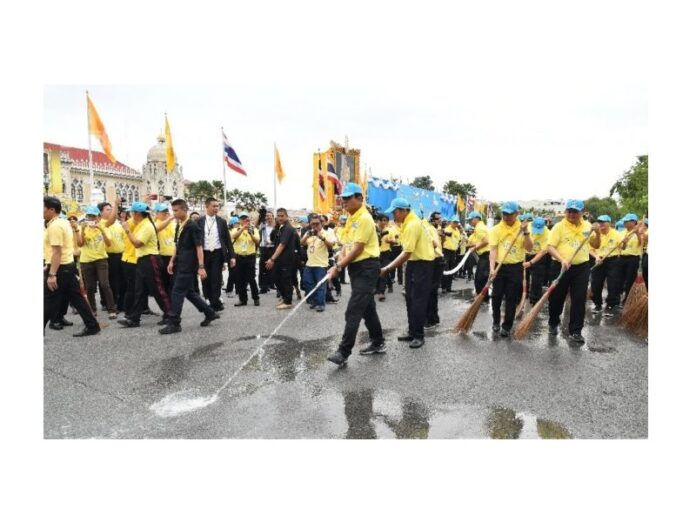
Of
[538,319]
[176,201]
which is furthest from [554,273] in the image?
[176,201]

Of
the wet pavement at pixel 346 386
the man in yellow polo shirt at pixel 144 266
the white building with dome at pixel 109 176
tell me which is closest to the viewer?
the wet pavement at pixel 346 386

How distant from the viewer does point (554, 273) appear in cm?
1029

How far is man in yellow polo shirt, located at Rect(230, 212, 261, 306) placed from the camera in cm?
868

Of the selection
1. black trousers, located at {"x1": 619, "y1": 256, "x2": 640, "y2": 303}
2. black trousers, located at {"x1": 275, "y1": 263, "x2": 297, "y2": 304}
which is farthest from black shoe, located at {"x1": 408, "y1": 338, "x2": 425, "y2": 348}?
black trousers, located at {"x1": 619, "y1": 256, "x2": 640, "y2": 303}

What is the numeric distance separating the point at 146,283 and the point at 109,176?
36.0m

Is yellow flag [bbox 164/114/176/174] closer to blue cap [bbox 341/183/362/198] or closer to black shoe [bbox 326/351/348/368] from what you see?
blue cap [bbox 341/183/362/198]

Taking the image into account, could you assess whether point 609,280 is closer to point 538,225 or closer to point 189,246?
point 538,225

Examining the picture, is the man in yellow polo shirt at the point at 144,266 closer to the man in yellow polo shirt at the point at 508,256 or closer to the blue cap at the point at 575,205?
the man in yellow polo shirt at the point at 508,256

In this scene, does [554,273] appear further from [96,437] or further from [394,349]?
[96,437]

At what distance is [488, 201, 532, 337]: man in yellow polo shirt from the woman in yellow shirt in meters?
5.74

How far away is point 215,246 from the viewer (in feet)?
26.1

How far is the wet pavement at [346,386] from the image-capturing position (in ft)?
11.2

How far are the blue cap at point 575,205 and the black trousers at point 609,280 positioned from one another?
2.98m

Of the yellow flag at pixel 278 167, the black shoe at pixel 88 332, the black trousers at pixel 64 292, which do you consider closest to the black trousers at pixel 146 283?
the black shoe at pixel 88 332
